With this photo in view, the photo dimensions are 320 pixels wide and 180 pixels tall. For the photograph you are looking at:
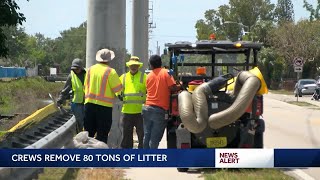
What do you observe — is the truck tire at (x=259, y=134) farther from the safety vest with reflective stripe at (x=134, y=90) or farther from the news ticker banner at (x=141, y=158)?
the news ticker banner at (x=141, y=158)

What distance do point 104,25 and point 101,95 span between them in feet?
6.56

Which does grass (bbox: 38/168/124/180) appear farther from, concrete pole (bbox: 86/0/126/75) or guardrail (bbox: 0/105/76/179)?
concrete pole (bbox: 86/0/126/75)

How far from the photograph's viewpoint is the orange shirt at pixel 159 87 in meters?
10.1

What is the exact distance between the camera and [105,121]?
Answer: 9.67 metres

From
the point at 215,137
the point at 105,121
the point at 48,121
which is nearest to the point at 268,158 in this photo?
the point at 215,137

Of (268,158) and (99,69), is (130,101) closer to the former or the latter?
(99,69)

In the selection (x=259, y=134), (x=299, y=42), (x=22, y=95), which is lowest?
(x=22, y=95)

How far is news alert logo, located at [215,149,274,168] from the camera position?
6.71 m

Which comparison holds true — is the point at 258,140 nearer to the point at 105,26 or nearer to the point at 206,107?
the point at 206,107

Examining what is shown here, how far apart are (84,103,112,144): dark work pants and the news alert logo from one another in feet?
10.5

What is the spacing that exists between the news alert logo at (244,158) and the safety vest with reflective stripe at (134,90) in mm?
3691

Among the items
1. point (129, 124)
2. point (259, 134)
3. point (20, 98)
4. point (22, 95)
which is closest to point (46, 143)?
point (129, 124)

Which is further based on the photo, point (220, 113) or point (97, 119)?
point (97, 119)

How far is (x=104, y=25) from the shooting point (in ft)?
36.3
